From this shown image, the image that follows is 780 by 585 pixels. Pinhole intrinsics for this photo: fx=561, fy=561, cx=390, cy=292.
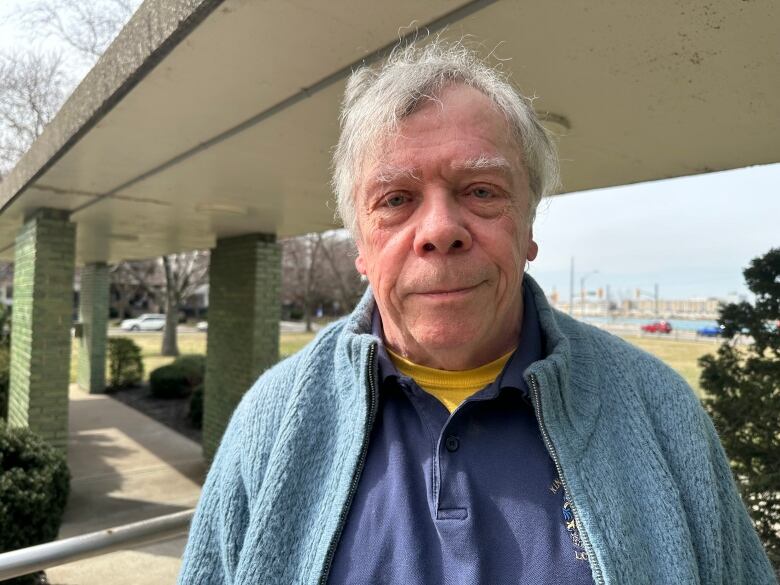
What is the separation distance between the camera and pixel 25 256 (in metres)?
6.20

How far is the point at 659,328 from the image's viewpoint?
31641 millimetres

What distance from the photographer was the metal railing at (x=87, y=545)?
5.97 ft

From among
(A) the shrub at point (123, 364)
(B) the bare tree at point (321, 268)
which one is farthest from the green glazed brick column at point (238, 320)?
(B) the bare tree at point (321, 268)

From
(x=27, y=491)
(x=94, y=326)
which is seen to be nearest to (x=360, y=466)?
(x=27, y=491)

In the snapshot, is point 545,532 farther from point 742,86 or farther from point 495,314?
point 742,86

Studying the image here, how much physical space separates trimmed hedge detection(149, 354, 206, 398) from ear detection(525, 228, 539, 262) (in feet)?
41.6

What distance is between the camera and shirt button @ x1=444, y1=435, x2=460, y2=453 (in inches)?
45.7

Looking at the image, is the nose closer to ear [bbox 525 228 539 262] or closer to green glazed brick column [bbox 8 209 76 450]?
ear [bbox 525 228 539 262]

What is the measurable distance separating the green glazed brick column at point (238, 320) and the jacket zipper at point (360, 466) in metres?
6.10

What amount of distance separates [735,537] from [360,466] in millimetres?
789

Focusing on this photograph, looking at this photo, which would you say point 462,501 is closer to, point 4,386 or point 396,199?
point 396,199

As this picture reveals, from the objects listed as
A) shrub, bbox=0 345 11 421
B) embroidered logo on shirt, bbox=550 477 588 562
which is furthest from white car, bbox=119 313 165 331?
embroidered logo on shirt, bbox=550 477 588 562

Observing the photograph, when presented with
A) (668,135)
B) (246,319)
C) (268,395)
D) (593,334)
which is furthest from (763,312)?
(246,319)

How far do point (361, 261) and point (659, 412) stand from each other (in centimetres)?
76
